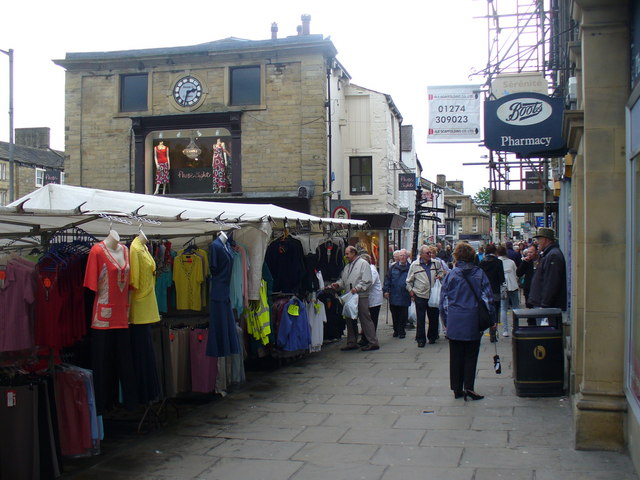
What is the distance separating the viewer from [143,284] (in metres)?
6.92

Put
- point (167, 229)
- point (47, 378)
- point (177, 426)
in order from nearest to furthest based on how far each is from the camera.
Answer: point (47, 378) < point (177, 426) < point (167, 229)

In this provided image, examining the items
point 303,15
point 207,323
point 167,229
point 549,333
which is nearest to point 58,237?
point 167,229

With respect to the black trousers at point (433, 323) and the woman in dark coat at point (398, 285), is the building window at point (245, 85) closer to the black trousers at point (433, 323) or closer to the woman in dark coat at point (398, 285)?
the woman in dark coat at point (398, 285)

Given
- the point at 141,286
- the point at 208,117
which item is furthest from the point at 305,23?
the point at 141,286

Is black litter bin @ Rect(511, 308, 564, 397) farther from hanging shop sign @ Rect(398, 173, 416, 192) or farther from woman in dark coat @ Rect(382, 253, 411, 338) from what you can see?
hanging shop sign @ Rect(398, 173, 416, 192)

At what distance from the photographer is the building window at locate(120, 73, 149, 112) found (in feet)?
87.2

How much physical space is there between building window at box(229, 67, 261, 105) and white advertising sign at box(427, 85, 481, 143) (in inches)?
454

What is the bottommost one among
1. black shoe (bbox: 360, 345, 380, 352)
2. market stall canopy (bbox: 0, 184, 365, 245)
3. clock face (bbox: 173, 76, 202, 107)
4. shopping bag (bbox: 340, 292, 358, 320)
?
black shoe (bbox: 360, 345, 380, 352)

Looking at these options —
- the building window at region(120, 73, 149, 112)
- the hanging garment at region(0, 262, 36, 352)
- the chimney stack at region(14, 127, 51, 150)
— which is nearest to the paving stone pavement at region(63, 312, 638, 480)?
the hanging garment at region(0, 262, 36, 352)

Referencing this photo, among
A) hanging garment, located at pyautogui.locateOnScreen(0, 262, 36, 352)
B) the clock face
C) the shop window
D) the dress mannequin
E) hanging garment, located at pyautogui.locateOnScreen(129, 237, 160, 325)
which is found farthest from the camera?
the dress mannequin

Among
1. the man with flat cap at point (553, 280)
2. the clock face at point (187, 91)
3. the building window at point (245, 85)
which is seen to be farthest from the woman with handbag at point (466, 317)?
the clock face at point (187, 91)

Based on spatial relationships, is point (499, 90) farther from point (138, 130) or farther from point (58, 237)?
point (138, 130)

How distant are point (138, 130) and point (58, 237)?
19.2 m

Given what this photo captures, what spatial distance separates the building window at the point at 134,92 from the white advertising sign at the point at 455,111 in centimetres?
1468
